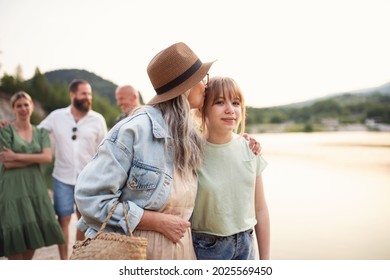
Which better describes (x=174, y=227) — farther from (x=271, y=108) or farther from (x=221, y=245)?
(x=271, y=108)

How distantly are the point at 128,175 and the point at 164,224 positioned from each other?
0.21m

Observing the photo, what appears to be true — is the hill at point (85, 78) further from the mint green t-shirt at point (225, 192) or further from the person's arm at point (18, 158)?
the mint green t-shirt at point (225, 192)

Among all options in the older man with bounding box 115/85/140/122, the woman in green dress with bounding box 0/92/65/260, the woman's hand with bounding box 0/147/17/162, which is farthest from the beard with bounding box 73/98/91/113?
the woman's hand with bounding box 0/147/17/162

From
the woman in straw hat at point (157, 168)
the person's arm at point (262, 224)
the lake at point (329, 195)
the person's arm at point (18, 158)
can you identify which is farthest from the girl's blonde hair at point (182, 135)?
the person's arm at point (18, 158)

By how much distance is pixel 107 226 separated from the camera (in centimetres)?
153

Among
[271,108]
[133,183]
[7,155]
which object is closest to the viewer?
[133,183]

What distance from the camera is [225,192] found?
176 cm

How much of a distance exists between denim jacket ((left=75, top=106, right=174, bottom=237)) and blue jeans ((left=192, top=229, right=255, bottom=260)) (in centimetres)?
34

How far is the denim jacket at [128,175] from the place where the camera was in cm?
149

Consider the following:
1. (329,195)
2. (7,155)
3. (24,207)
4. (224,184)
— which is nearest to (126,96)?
(7,155)

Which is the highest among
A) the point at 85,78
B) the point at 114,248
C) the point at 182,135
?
the point at 85,78

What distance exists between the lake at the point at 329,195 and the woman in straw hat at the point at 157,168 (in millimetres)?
1615
